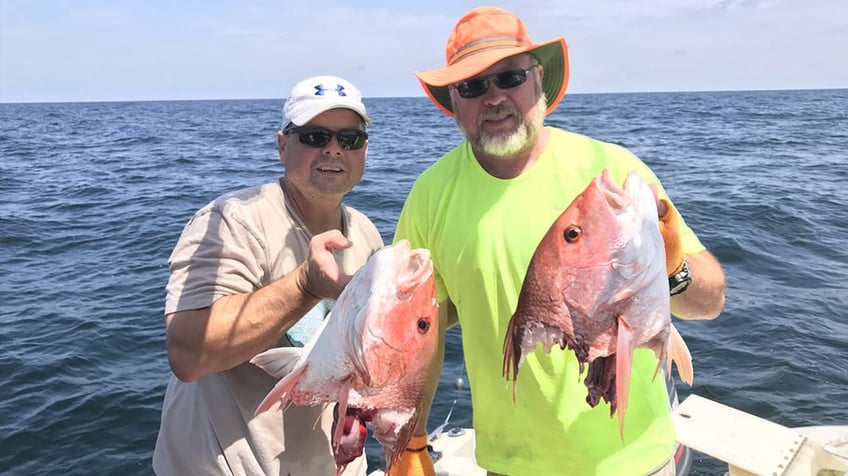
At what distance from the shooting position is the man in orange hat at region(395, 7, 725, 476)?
2.48 metres

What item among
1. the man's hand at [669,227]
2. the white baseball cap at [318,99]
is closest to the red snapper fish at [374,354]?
the man's hand at [669,227]

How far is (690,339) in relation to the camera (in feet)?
26.8

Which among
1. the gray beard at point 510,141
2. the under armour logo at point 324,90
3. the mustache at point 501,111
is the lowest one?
the gray beard at point 510,141

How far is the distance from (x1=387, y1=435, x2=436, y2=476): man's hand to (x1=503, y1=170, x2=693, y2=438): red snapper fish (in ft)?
3.37

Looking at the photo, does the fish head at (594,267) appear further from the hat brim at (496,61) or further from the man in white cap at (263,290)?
the hat brim at (496,61)

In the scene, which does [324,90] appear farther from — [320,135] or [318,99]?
[320,135]

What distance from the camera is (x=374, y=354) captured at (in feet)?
6.31

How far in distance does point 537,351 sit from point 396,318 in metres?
0.85

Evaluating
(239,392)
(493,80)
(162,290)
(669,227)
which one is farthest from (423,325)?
(162,290)

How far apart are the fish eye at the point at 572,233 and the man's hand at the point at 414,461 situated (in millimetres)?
1300

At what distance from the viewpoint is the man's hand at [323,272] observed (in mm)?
2029

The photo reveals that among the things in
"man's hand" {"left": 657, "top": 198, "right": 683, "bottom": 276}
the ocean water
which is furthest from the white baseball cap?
the ocean water

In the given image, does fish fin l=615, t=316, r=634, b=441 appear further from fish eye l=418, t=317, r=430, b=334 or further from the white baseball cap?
the white baseball cap

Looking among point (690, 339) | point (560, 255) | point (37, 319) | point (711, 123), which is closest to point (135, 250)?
point (37, 319)
